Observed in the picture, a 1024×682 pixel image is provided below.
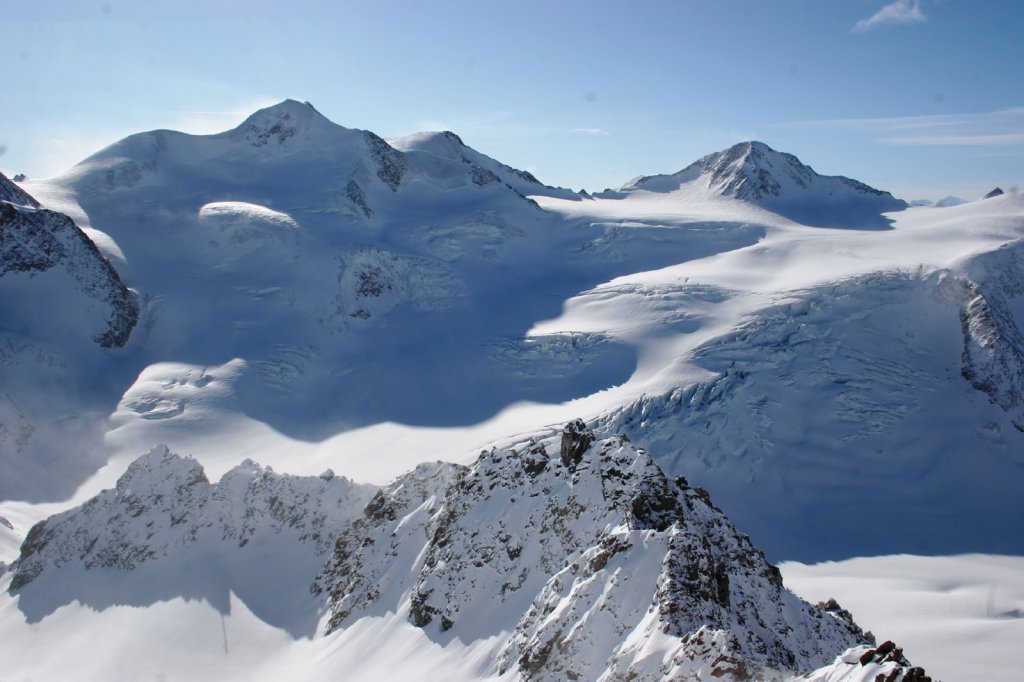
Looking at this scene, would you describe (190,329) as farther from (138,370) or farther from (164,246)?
(164,246)

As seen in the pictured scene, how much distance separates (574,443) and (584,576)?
7422mm

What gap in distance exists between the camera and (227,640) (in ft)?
110

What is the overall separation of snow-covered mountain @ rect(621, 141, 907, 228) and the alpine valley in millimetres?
1333

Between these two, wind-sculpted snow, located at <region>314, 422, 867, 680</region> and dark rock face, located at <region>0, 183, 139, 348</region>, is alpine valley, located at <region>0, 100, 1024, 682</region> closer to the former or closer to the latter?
wind-sculpted snow, located at <region>314, 422, 867, 680</region>

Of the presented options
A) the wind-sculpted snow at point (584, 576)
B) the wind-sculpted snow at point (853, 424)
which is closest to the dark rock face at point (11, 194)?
the wind-sculpted snow at point (584, 576)

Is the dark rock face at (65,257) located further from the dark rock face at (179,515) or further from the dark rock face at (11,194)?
the dark rock face at (179,515)

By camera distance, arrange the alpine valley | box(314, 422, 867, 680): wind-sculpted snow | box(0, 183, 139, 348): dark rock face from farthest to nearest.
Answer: box(0, 183, 139, 348): dark rock face, the alpine valley, box(314, 422, 867, 680): wind-sculpted snow

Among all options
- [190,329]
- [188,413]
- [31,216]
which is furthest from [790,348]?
[31,216]

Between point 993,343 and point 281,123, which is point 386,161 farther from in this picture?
point 993,343

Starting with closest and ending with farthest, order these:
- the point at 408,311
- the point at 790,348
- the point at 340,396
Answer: the point at 790,348, the point at 340,396, the point at 408,311

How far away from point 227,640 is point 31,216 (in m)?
55.4

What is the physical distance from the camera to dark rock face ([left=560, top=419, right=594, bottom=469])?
28709mm

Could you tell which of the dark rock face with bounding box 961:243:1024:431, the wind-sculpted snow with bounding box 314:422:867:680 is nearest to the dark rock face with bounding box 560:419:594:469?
the wind-sculpted snow with bounding box 314:422:867:680

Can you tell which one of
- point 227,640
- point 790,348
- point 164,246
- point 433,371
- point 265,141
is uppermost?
point 265,141
